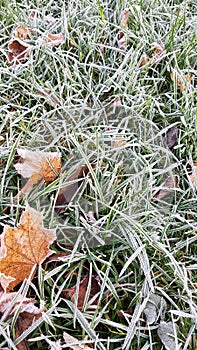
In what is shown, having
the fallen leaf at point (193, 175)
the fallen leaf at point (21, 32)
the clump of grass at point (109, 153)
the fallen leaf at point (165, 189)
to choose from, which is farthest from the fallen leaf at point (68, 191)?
the fallen leaf at point (21, 32)

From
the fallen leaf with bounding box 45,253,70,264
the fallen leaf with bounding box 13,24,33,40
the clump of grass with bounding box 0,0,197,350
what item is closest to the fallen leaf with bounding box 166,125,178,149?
the clump of grass with bounding box 0,0,197,350

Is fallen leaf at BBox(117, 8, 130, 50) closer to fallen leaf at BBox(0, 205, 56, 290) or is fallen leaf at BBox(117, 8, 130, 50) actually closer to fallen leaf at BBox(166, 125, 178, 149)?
fallen leaf at BBox(166, 125, 178, 149)

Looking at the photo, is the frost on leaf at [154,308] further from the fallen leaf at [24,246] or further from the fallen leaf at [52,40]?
the fallen leaf at [52,40]

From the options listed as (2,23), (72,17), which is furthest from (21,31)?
(72,17)

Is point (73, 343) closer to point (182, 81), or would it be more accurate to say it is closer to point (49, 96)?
point (49, 96)

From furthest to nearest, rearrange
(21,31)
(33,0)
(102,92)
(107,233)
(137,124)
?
(33,0) < (21,31) < (102,92) < (137,124) < (107,233)

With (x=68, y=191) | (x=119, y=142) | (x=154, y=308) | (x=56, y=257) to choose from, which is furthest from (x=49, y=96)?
(x=154, y=308)

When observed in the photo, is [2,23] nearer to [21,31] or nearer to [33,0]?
[21,31]
